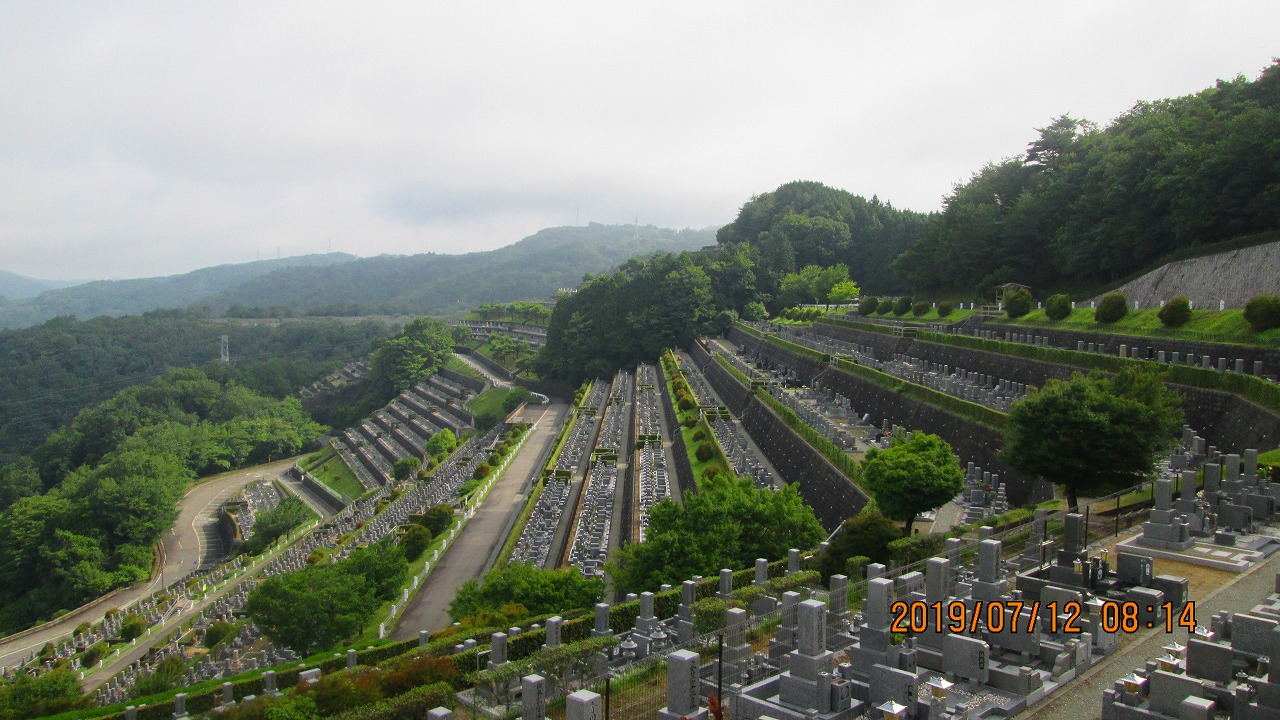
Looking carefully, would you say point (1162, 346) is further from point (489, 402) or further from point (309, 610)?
point (489, 402)

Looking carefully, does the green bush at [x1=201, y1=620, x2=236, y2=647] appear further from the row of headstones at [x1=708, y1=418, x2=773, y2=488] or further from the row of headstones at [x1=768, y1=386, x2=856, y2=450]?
the row of headstones at [x1=768, y1=386, x2=856, y2=450]

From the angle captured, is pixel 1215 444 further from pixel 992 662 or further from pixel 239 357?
pixel 239 357

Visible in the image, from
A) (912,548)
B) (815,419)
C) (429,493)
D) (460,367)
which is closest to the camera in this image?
(912,548)

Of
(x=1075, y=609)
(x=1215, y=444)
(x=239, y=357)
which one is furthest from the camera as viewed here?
(x=239, y=357)

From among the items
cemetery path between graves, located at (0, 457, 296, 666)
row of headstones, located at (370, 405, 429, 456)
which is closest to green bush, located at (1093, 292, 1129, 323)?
cemetery path between graves, located at (0, 457, 296, 666)

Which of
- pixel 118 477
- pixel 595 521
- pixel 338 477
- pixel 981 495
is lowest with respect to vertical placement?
pixel 338 477

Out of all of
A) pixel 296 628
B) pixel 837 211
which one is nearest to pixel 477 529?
pixel 296 628

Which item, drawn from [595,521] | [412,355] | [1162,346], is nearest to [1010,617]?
[1162,346]
